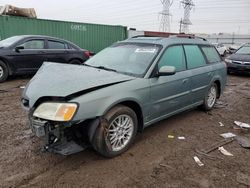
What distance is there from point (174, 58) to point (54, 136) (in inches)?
98.6

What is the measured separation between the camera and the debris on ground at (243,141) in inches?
153

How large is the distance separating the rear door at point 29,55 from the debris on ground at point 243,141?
677 centimetres

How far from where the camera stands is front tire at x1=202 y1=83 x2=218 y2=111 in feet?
17.6

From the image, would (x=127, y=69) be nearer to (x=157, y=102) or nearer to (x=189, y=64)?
(x=157, y=102)

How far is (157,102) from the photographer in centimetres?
381

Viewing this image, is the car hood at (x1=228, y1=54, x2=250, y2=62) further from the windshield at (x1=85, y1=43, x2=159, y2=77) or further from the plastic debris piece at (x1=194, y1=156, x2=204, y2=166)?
the plastic debris piece at (x1=194, y1=156, x2=204, y2=166)

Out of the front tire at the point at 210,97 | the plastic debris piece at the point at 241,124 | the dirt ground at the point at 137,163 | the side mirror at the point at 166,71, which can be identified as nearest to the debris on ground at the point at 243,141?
the dirt ground at the point at 137,163

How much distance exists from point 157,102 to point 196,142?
0.91m

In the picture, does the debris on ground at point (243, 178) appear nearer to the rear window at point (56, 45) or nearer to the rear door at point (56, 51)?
the rear door at point (56, 51)

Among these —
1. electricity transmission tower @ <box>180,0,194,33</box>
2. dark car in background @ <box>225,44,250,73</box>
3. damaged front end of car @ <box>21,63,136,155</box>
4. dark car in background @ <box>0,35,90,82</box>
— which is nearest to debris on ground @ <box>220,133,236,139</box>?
damaged front end of car @ <box>21,63,136,155</box>

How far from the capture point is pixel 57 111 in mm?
2732

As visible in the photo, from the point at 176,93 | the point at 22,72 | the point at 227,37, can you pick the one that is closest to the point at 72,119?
the point at 176,93

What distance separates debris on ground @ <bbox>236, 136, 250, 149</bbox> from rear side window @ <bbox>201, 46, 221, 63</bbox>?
74.6 inches

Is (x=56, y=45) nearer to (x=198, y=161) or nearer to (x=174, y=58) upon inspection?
(x=174, y=58)
